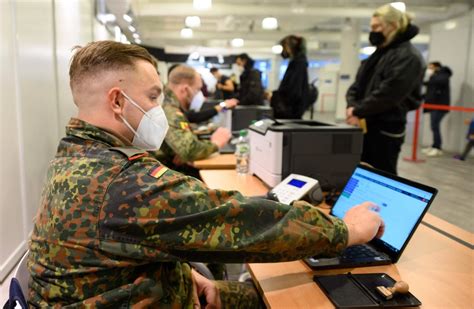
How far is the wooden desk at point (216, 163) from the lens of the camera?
2.54 metres

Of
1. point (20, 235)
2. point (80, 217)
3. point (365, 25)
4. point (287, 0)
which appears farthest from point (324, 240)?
point (365, 25)

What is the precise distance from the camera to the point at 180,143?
251 centimetres

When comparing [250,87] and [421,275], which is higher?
[250,87]

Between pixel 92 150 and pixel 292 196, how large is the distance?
39.1 inches

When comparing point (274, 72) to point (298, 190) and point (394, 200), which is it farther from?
point (394, 200)

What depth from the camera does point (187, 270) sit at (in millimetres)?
1137

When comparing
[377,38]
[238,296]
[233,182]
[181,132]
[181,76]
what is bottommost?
[238,296]

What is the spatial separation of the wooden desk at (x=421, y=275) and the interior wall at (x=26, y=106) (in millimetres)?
1954

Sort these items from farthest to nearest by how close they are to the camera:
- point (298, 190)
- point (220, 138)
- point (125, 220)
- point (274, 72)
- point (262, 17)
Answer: point (274, 72) → point (262, 17) → point (220, 138) → point (298, 190) → point (125, 220)

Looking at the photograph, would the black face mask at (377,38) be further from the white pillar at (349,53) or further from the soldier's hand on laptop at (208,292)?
the white pillar at (349,53)

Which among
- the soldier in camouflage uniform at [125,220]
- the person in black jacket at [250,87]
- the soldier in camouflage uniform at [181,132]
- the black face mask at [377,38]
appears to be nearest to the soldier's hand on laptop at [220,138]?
the soldier in camouflage uniform at [181,132]

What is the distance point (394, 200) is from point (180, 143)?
4.93 ft

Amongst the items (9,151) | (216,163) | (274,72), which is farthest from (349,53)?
(9,151)

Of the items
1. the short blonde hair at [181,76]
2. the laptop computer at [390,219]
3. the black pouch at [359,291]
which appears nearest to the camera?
the black pouch at [359,291]
